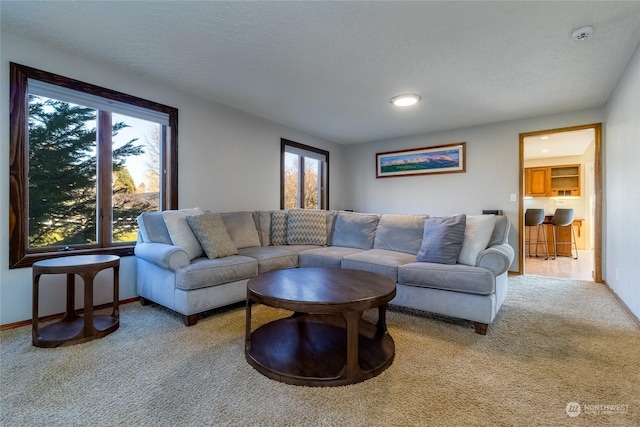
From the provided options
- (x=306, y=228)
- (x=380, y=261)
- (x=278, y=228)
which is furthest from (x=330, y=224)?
(x=380, y=261)

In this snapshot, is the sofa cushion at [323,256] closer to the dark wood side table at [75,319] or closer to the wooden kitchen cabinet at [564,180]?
the dark wood side table at [75,319]

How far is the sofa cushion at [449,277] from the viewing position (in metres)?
2.26

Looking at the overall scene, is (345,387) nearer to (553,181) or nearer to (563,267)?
(563,267)

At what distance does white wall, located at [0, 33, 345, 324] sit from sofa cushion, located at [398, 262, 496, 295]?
2.49 m

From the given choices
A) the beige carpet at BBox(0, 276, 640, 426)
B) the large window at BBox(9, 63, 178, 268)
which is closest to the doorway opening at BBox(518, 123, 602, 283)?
the beige carpet at BBox(0, 276, 640, 426)

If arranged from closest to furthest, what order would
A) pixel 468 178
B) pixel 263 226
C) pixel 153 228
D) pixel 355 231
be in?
1. pixel 153 228
2. pixel 355 231
3. pixel 263 226
4. pixel 468 178

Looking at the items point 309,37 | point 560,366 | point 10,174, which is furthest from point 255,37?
point 560,366

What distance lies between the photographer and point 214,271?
2.52m

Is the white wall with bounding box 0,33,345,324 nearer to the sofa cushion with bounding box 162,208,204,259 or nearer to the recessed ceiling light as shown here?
the sofa cushion with bounding box 162,208,204,259

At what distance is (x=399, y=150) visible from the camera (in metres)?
5.43

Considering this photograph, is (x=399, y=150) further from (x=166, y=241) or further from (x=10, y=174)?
(x=10, y=174)

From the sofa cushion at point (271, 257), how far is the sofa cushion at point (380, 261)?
1.94ft

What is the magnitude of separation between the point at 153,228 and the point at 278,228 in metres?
1.51

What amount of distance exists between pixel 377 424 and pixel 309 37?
250 centimetres
